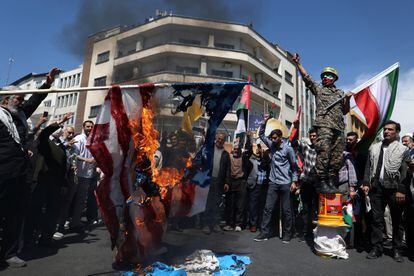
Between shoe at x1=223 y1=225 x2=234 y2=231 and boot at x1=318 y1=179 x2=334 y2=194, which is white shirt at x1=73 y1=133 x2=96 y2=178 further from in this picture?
boot at x1=318 y1=179 x2=334 y2=194

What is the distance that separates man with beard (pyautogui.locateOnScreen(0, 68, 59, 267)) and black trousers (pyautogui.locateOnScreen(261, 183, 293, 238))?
12.3 ft

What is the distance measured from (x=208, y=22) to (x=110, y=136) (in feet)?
16.0

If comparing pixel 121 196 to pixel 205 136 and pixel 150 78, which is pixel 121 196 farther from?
pixel 150 78

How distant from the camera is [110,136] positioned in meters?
3.42

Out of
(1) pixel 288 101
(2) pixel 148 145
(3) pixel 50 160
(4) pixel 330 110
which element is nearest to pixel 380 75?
(4) pixel 330 110

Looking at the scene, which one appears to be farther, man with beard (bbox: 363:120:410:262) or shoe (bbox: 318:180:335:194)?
shoe (bbox: 318:180:335:194)

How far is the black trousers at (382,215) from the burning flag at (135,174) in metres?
2.95

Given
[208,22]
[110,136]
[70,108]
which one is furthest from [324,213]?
[70,108]

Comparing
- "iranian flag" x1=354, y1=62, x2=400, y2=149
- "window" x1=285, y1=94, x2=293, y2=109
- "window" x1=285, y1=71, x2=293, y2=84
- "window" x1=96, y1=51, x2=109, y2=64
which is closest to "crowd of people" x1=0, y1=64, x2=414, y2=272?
"iranian flag" x1=354, y1=62, x2=400, y2=149

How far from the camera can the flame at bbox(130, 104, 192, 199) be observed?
3.53m

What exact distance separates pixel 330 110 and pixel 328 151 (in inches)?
26.7

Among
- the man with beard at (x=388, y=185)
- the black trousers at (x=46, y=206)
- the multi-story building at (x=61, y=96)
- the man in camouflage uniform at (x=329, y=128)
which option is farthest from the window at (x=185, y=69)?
the multi-story building at (x=61, y=96)

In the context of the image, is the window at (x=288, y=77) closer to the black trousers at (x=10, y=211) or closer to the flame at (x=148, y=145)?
the flame at (x=148, y=145)

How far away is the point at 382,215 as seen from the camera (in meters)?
4.47
